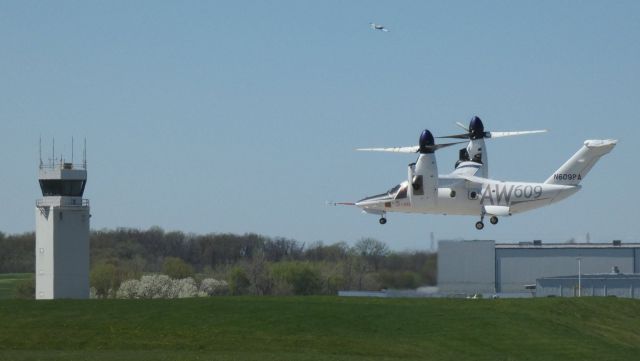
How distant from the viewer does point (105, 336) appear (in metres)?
70.9

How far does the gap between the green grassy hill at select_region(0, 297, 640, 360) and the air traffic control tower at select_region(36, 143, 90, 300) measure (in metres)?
33.1

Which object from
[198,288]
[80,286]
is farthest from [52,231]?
[198,288]

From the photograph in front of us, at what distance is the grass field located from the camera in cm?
13375

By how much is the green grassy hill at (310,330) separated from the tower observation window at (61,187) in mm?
36022

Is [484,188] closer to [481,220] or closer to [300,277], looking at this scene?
[481,220]

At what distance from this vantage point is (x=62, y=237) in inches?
4569

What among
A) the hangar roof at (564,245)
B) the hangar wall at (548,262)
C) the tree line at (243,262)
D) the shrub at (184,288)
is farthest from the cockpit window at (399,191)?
the hangar roof at (564,245)

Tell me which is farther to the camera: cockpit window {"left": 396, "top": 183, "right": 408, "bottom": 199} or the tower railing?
the tower railing

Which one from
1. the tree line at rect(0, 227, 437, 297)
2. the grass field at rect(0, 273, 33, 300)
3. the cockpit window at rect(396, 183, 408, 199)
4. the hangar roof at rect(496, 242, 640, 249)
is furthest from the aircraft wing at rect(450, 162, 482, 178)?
the grass field at rect(0, 273, 33, 300)

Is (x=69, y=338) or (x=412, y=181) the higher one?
(x=412, y=181)

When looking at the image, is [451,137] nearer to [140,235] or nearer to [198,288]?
[198,288]

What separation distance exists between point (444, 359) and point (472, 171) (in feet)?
34.0

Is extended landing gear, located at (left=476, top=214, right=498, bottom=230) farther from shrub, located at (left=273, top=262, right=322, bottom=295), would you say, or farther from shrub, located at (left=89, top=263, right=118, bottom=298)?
shrub, located at (left=89, top=263, right=118, bottom=298)

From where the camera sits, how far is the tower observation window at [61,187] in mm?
117938
